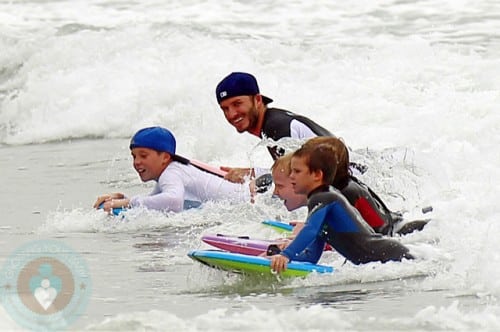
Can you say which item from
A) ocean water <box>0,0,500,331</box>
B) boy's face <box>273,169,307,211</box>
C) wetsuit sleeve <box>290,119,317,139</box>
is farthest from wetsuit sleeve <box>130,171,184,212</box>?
boy's face <box>273,169,307,211</box>

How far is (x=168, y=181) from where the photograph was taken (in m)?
12.0

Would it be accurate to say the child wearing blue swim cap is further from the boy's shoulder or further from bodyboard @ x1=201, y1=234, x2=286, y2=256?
the boy's shoulder

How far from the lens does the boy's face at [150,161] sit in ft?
39.0

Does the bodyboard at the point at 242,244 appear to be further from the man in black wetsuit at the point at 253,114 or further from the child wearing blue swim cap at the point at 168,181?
the child wearing blue swim cap at the point at 168,181

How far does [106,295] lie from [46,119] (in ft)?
37.4

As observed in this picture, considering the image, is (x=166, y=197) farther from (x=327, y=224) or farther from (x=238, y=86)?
(x=327, y=224)

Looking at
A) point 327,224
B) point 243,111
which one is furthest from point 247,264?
point 243,111

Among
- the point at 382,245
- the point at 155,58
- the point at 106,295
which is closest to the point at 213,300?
the point at 106,295

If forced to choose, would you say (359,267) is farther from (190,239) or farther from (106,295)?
(190,239)

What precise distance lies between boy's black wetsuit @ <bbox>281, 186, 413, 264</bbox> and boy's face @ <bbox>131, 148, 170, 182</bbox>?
344cm

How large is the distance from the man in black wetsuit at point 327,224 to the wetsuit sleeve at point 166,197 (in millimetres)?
3180

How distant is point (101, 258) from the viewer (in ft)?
32.3

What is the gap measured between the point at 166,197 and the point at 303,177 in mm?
3303

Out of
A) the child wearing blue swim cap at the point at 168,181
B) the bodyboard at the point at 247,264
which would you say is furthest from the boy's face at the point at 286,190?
the child wearing blue swim cap at the point at 168,181
